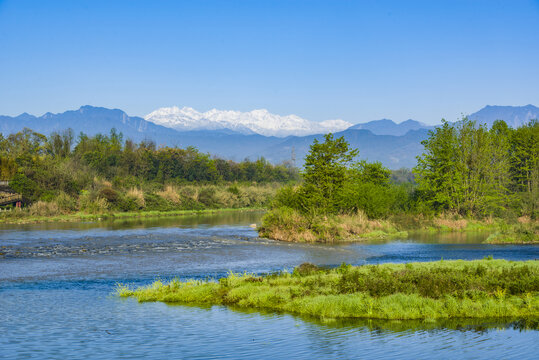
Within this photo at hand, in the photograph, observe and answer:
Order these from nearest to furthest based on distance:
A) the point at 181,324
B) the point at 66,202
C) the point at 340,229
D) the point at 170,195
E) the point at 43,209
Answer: the point at 181,324
the point at 340,229
the point at 43,209
the point at 66,202
the point at 170,195

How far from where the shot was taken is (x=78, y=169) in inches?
3428

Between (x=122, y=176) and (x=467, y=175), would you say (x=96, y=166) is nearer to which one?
(x=122, y=176)

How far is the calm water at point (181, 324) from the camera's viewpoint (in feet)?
49.8

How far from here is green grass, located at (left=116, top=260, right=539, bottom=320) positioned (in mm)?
18938

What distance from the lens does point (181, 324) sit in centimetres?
1834

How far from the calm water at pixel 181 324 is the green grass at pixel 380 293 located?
0.78 meters

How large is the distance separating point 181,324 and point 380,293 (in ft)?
24.6

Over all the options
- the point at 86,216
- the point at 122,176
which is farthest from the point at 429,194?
the point at 122,176

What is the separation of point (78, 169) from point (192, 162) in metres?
30.0

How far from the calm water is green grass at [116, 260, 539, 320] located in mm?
783

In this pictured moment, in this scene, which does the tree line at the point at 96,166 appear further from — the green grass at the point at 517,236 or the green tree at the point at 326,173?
the green grass at the point at 517,236

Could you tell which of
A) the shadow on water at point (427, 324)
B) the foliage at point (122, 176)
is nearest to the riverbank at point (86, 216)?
the foliage at point (122, 176)

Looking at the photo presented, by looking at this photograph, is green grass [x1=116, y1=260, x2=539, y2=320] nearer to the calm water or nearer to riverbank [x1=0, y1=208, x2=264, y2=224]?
the calm water

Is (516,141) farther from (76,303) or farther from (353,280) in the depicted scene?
(76,303)
